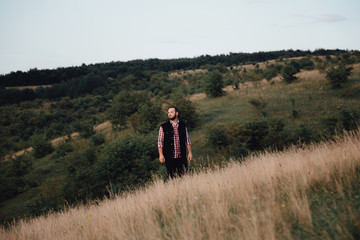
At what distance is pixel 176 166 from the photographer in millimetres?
5664

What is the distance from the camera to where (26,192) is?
17.7 m

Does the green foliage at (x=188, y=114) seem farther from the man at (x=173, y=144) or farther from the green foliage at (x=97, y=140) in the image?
the man at (x=173, y=144)

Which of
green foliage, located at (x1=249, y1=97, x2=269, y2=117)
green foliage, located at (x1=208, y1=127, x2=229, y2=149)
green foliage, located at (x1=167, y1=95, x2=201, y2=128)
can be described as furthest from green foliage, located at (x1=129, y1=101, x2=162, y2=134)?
green foliage, located at (x1=249, y1=97, x2=269, y2=117)

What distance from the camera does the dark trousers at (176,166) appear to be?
18.4 ft

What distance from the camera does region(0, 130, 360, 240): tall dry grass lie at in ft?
7.84

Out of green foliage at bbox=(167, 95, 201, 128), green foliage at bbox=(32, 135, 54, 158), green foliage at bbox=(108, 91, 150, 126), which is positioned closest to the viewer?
green foliage at bbox=(167, 95, 201, 128)

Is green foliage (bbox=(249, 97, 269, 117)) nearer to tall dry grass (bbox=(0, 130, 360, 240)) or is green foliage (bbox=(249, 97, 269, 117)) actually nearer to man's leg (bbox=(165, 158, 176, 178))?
man's leg (bbox=(165, 158, 176, 178))

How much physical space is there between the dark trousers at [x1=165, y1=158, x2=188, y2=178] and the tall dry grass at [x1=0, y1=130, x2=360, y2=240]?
3.41ft

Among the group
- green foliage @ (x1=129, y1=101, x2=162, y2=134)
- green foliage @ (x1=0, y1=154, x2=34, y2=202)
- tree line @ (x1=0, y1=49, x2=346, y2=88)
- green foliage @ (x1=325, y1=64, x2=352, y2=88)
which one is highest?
tree line @ (x1=0, y1=49, x2=346, y2=88)

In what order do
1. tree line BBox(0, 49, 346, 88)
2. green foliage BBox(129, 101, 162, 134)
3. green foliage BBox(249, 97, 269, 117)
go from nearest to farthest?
green foliage BBox(249, 97, 269, 117) → green foliage BBox(129, 101, 162, 134) → tree line BBox(0, 49, 346, 88)

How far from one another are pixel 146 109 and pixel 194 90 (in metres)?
39.7

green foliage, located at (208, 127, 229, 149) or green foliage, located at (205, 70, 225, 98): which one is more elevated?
green foliage, located at (205, 70, 225, 98)

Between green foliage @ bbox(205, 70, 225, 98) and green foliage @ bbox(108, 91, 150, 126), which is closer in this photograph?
green foliage @ bbox(108, 91, 150, 126)

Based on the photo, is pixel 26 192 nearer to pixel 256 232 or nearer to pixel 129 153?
pixel 129 153
